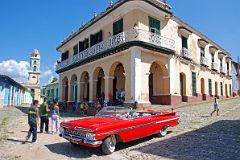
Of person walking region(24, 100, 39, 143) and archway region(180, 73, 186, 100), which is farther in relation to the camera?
archway region(180, 73, 186, 100)

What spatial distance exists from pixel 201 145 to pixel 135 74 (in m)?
8.57

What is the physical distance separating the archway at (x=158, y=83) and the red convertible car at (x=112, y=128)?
9097 mm

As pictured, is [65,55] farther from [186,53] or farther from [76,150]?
[76,150]

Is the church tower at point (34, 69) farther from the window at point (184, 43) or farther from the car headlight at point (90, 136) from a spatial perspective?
the car headlight at point (90, 136)

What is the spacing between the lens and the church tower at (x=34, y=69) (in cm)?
6538

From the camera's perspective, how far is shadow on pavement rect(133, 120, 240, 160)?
6273mm

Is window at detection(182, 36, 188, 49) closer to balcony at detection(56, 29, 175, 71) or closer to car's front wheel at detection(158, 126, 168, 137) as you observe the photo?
balcony at detection(56, 29, 175, 71)

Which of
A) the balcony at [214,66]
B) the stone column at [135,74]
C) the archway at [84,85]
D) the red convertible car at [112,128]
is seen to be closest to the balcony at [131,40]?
the stone column at [135,74]

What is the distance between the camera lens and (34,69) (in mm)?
66250

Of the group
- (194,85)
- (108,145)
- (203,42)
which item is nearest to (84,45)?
(194,85)

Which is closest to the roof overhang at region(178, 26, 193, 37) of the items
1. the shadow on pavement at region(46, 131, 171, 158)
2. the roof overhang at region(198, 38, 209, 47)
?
the roof overhang at region(198, 38, 209, 47)

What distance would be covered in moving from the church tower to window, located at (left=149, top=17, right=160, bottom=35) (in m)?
54.3

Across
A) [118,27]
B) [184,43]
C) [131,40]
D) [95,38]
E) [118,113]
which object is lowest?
[118,113]

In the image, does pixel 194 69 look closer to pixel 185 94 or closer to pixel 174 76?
pixel 185 94
